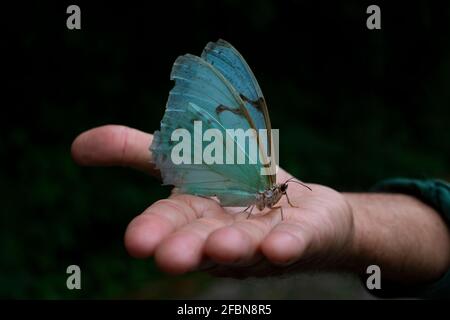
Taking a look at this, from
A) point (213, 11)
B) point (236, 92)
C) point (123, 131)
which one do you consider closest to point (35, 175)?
point (123, 131)

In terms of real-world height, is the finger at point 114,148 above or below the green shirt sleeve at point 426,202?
above

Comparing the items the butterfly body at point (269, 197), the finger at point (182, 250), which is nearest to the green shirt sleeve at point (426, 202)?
the butterfly body at point (269, 197)

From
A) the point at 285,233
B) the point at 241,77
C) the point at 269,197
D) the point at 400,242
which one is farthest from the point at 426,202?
the point at 285,233

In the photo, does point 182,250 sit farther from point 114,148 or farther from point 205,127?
point 114,148

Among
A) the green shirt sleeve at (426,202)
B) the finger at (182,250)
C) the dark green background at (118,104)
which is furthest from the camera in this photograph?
the dark green background at (118,104)

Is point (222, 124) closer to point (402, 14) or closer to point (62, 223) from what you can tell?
point (62, 223)

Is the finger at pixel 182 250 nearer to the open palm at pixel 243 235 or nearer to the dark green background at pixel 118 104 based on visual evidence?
the open palm at pixel 243 235
